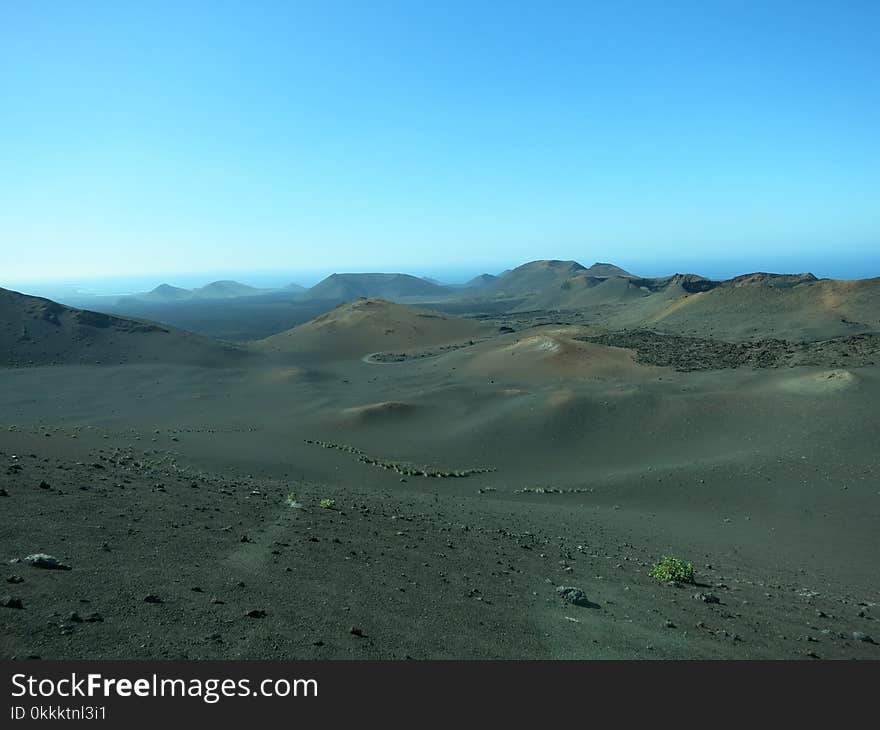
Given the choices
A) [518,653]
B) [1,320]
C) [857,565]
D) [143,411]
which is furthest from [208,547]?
[1,320]

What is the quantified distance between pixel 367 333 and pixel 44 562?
71.0 m

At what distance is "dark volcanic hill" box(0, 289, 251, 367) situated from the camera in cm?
5231

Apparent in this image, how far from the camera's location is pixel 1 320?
55969 mm

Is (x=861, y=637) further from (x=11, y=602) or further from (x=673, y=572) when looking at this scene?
(x=11, y=602)

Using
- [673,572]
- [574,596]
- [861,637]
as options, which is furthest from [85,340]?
[861,637]

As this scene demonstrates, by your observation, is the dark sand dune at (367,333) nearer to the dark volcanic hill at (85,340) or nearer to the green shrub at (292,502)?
the dark volcanic hill at (85,340)

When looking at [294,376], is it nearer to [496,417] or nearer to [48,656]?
[496,417]

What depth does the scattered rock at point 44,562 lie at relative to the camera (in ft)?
25.5

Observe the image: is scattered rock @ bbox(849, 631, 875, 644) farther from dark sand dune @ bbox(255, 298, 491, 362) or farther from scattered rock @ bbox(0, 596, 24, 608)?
dark sand dune @ bbox(255, 298, 491, 362)

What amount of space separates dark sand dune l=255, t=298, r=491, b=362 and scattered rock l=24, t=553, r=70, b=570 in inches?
2344

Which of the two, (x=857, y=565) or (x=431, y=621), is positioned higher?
(x=431, y=621)

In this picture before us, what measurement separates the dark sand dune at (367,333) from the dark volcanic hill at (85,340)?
399 inches

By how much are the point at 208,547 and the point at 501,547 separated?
6395 millimetres

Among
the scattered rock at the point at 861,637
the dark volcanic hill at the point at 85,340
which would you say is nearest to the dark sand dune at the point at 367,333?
the dark volcanic hill at the point at 85,340
